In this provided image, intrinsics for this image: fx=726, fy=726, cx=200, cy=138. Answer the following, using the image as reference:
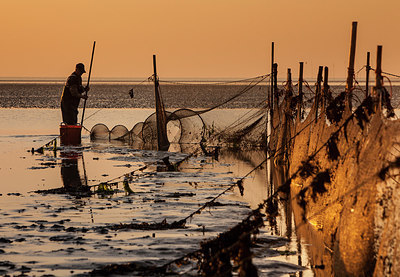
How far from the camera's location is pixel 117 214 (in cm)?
1105

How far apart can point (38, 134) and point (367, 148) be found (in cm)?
2265

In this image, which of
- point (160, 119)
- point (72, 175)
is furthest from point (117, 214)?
point (160, 119)

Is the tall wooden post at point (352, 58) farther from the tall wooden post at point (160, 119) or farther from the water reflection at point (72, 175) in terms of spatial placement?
the tall wooden post at point (160, 119)

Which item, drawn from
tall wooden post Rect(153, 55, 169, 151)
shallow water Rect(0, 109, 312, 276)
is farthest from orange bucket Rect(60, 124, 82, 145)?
tall wooden post Rect(153, 55, 169, 151)

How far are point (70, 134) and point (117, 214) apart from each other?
35.0 ft

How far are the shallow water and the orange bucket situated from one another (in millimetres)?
1492

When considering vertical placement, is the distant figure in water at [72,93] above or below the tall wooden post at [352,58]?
below

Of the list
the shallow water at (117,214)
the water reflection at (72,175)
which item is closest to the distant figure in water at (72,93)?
the water reflection at (72,175)

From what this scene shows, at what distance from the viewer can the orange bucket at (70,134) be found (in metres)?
21.0

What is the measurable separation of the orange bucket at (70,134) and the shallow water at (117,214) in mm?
1492

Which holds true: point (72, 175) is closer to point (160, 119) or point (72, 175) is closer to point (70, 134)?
point (160, 119)

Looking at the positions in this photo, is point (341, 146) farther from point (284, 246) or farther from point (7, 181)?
point (7, 181)

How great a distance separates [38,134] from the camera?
2886 centimetres

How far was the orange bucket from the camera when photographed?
827 inches
